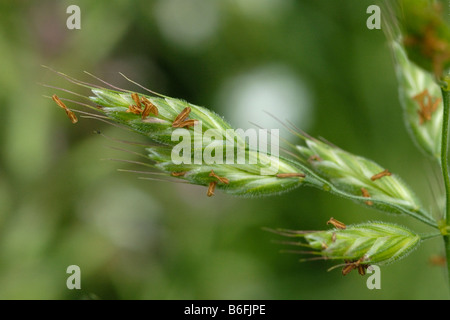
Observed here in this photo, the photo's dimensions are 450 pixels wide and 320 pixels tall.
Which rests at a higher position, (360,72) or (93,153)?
(360,72)

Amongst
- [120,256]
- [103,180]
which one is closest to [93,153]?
[103,180]

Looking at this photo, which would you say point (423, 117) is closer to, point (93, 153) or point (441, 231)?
point (441, 231)

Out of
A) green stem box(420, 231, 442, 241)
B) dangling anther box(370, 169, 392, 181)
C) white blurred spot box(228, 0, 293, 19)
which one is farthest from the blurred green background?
green stem box(420, 231, 442, 241)

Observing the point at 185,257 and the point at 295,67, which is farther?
the point at 295,67

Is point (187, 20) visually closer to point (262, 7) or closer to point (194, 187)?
point (262, 7)

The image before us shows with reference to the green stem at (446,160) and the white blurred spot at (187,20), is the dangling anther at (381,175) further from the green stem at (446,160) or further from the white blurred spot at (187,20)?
the white blurred spot at (187,20)
